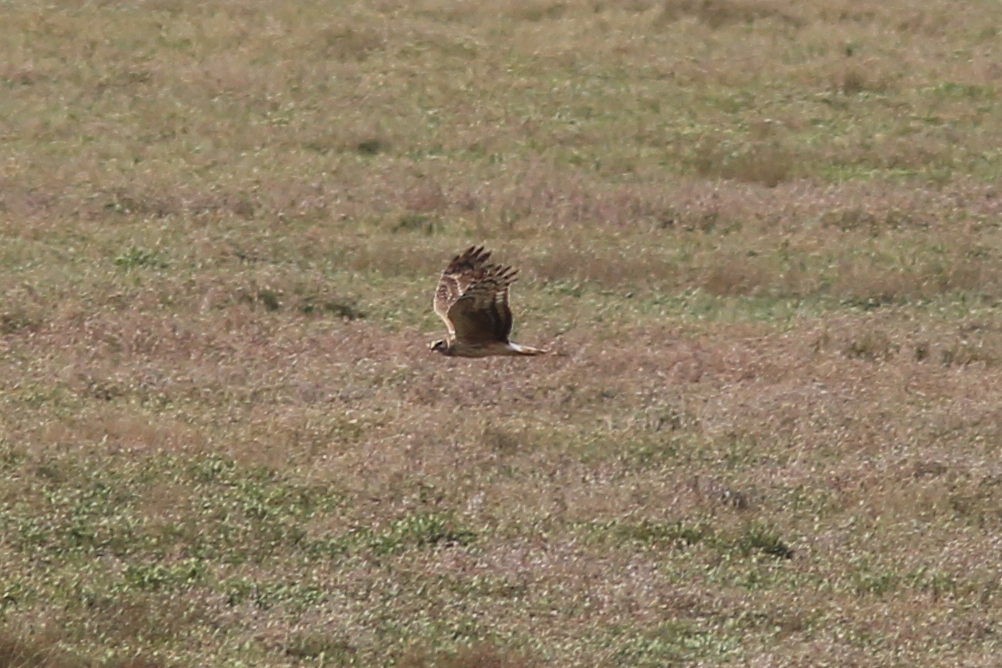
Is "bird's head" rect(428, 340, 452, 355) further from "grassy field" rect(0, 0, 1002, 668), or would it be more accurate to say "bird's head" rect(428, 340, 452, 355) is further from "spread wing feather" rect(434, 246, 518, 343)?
"grassy field" rect(0, 0, 1002, 668)

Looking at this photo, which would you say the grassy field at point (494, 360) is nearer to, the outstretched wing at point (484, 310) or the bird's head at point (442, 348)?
the bird's head at point (442, 348)

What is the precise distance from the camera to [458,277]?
7902 mm

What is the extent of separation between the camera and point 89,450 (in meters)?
8.13

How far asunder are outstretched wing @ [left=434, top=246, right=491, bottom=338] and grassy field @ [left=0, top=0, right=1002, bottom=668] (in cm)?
68

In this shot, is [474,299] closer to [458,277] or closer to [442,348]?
Answer: [458,277]

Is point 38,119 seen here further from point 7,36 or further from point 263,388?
point 263,388

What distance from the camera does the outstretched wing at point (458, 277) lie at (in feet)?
25.6

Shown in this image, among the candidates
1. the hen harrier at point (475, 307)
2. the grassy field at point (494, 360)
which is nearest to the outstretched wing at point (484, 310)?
the hen harrier at point (475, 307)

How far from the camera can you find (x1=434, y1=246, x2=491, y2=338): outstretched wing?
780cm

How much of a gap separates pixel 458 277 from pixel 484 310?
171mm

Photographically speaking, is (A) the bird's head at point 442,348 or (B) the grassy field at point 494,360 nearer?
(B) the grassy field at point 494,360

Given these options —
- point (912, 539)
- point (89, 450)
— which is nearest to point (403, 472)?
point (89, 450)

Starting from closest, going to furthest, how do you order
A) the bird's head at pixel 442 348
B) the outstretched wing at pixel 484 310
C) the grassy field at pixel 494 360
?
the grassy field at pixel 494 360, the outstretched wing at pixel 484 310, the bird's head at pixel 442 348

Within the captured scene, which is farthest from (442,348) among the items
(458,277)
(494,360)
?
(494,360)
